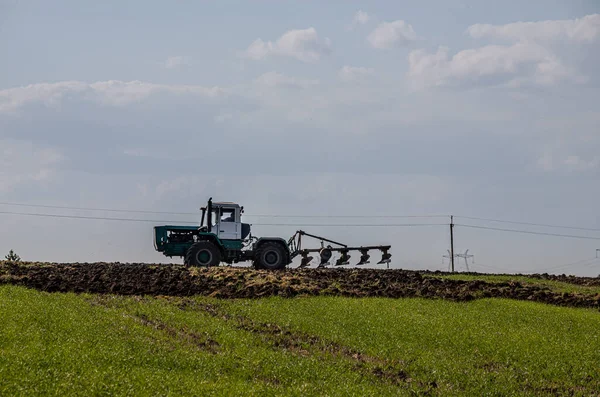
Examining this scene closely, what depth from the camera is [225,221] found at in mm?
47906

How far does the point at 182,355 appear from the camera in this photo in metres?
Answer: 20.9

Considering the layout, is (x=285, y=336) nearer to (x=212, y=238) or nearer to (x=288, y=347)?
(x=288, y=347)

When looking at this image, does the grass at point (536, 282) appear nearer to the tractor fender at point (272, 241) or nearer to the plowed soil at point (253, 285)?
the plowed soil at point (253, 285)

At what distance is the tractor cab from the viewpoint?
47.6 meters

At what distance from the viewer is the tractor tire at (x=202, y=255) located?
47.0 m

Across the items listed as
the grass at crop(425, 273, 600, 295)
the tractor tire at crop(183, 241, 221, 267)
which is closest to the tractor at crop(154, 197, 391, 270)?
the tractor tire at crop(183, 241, 221, 267)

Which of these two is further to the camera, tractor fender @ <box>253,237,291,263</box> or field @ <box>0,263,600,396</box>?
tractor fender @ <box>253,237,291,263</box>

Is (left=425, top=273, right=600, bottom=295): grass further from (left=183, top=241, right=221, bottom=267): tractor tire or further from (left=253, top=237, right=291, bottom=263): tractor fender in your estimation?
(left=183, top=241, right=221, bottom=267): tractor tire

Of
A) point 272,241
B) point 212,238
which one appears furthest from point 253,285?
point 272,241

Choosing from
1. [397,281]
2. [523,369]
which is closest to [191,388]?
[523,369]

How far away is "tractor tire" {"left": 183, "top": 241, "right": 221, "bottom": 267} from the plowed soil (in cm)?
387

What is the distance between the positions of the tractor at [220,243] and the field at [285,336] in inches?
233

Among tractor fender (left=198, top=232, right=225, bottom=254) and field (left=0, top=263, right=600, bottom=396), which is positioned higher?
tractor fender (left=198, top=232, right=225, bottom=254)

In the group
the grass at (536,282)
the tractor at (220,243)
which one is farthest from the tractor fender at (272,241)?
the grass at (536,282)
